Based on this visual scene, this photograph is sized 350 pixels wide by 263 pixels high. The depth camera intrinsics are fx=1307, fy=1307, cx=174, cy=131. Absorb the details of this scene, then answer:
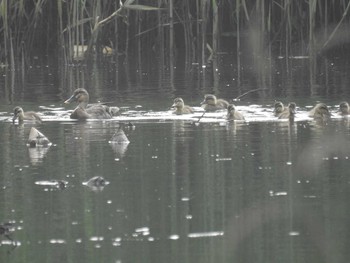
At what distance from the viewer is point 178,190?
8.97 meters

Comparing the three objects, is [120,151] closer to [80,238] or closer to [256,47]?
[80,238]

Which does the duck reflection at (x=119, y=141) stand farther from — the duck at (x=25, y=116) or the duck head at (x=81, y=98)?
the duck head at (x=81, y=98)

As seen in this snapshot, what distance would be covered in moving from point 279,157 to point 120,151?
1449 millimetres

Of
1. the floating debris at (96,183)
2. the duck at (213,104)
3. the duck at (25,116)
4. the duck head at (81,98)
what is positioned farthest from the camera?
the duck head at (81,98)

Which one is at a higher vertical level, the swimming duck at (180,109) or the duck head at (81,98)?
the duck head at (81,98)

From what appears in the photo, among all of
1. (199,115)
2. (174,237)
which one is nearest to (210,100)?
(199,115)

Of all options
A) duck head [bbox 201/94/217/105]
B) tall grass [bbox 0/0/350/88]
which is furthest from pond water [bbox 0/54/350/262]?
tall grass [bbox 0/0/350/88]

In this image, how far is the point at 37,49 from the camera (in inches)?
1011

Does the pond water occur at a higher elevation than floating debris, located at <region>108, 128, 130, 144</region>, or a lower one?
lower

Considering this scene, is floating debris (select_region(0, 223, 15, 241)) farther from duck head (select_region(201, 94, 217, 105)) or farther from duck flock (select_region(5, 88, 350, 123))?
duck head (select_region(201, 94, 217, 105))

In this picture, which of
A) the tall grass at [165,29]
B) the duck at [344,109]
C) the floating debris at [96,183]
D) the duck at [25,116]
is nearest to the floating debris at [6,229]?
the floating debris at [96,183]

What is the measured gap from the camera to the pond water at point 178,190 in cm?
718

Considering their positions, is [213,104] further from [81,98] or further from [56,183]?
[56,183]

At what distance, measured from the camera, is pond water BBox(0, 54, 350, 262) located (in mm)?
7180
